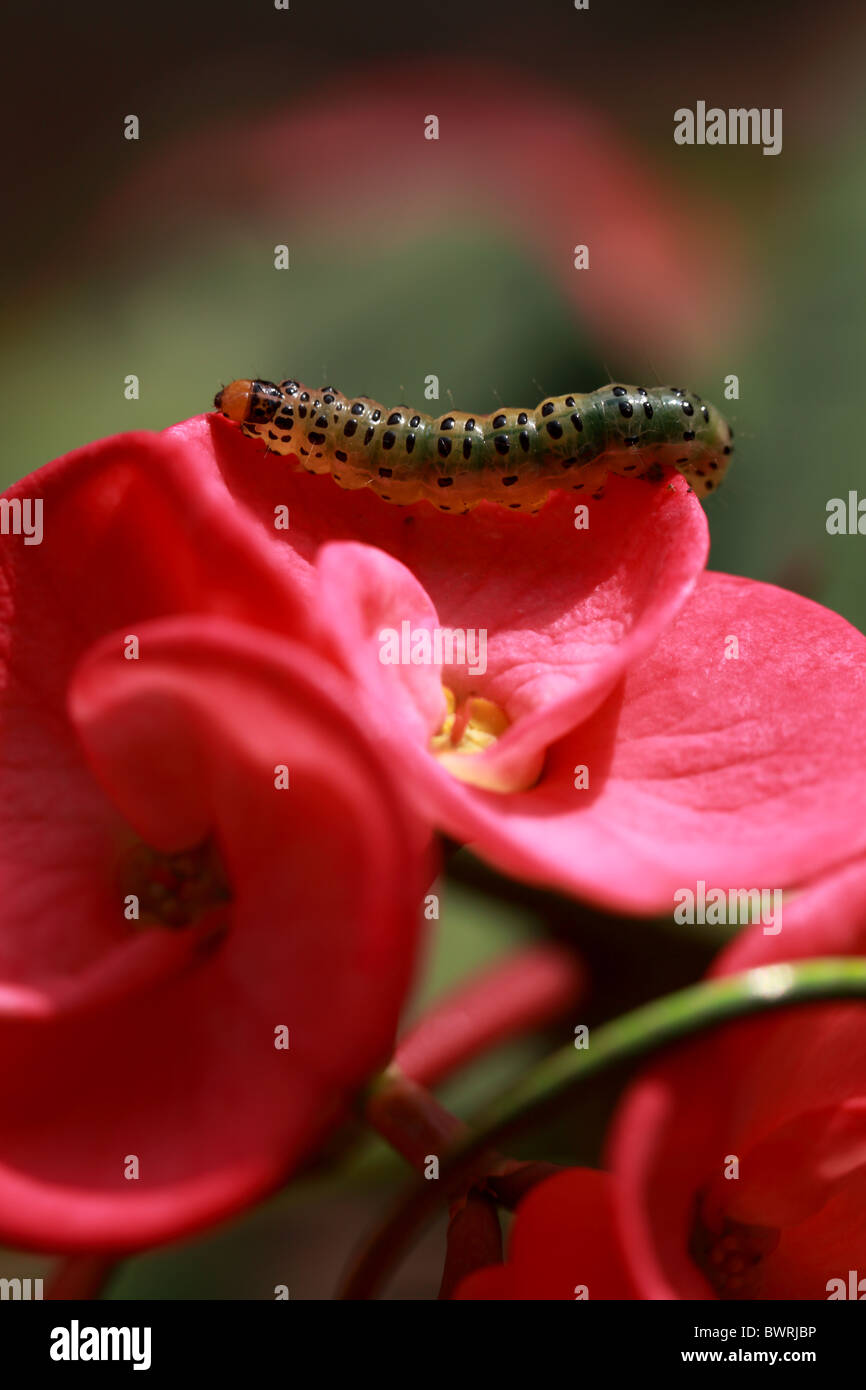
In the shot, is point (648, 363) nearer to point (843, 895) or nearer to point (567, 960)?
point (567, 960)

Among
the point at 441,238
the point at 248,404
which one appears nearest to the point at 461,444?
the point at 248,404

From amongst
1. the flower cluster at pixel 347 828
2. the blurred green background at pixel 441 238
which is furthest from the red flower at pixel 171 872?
the blurred green background at pixel 441 238

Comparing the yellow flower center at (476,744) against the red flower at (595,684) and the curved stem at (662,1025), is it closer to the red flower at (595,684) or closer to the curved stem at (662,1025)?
the red flower at (595,684)

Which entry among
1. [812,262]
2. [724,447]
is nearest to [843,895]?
[724,447]

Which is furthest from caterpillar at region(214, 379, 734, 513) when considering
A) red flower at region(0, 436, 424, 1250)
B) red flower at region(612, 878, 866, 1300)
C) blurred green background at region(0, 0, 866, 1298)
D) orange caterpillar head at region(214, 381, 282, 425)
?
blurred green background at region(0, 0, 866, 1298)

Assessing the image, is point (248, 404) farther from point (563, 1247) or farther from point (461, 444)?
point (563, 1247)

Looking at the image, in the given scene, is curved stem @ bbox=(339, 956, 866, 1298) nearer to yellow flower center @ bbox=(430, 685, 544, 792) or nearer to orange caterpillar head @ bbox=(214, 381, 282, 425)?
yellow flower center @ bbox=(430, 685, 544, 792)
